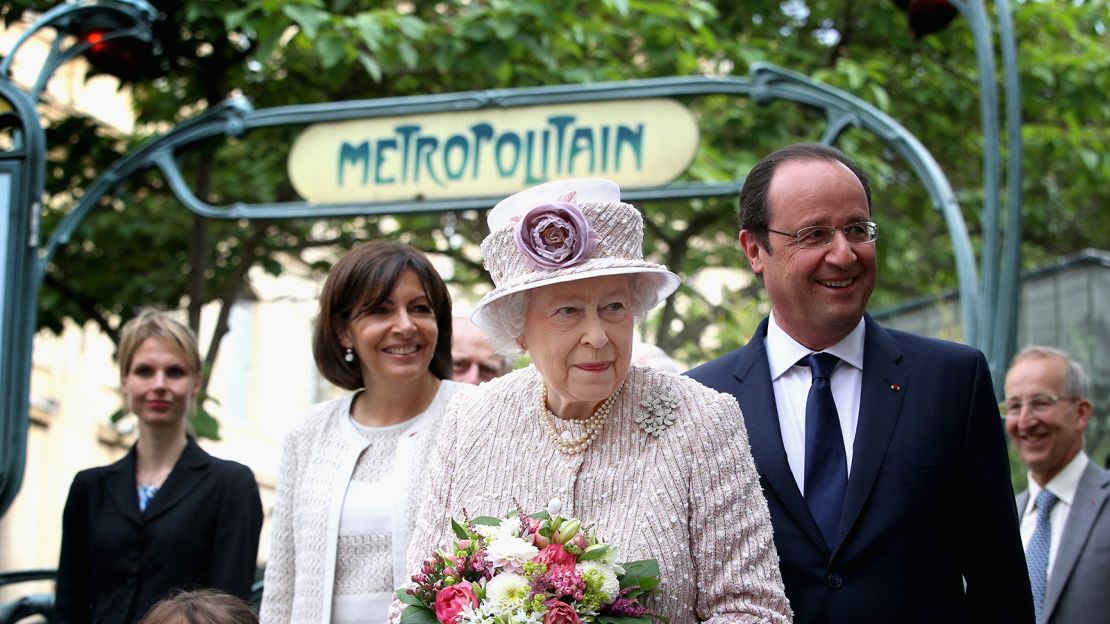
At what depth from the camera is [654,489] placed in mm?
2652

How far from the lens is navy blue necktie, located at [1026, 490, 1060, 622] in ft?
15.8

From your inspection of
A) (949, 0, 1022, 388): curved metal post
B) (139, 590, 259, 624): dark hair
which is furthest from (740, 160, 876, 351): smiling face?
(949, 0, 1022, 388): curved metal post

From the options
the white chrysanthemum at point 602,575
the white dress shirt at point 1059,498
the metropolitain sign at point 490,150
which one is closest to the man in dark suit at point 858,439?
the white chrysanthemum at point 602,575

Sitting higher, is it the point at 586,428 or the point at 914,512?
the point at 586,428

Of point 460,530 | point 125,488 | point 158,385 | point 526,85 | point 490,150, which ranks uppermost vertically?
point 526,85

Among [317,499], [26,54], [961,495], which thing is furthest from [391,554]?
[26,54]

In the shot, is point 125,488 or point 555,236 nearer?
point 555,236

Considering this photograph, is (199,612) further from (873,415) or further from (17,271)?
(17,271)

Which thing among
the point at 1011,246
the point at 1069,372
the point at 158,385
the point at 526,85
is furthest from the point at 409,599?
Answer: the point at 526,85

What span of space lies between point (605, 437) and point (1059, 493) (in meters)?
2.86

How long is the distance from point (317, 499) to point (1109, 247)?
37.9 feet

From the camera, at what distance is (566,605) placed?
7.80 ft

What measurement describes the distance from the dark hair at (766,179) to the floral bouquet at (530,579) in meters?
1.05

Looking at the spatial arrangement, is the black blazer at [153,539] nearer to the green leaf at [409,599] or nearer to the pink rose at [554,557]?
the green leaf at [409,599]
